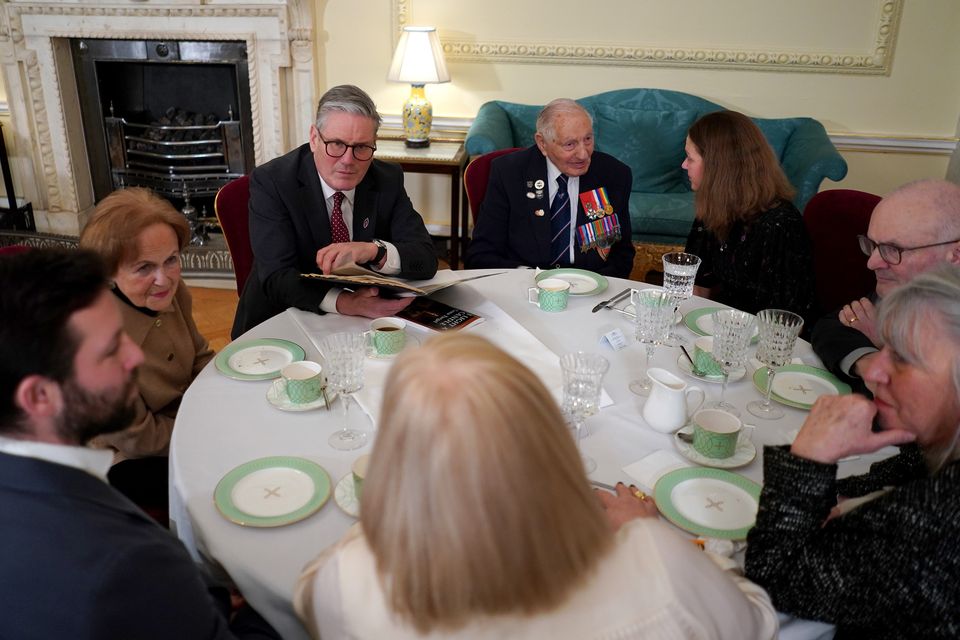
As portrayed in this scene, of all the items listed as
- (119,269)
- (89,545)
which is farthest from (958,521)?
(119,269)

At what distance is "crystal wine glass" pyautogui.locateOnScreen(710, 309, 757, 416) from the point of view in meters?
1.58

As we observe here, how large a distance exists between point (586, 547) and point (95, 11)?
16.1ft

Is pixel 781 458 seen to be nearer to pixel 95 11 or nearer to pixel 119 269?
pixel 119 269

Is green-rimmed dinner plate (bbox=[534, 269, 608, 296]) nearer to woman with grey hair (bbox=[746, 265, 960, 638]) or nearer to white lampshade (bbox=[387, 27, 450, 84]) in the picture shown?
woman with grey hair (bbox=[746, 265, 960, 638])

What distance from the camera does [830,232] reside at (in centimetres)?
273

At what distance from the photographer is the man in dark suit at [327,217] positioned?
215 centimetres

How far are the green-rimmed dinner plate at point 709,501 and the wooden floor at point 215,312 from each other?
9.03 ft

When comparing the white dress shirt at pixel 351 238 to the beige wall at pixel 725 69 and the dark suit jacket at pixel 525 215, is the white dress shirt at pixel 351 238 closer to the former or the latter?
the dark suit jacket at pixel 525 215

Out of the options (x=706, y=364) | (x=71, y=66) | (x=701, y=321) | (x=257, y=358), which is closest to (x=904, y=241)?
(x=701, y=321)

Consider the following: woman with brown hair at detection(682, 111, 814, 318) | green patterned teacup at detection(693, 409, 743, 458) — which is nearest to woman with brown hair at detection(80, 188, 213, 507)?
green patterned teacup at detection(693, 409, 743, 458)

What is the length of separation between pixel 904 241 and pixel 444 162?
2.80 metres

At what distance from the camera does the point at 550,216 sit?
2.84 m

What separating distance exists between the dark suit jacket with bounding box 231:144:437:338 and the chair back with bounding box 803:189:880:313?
1.45 meters

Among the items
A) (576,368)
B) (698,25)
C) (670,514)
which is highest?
(698,25)
